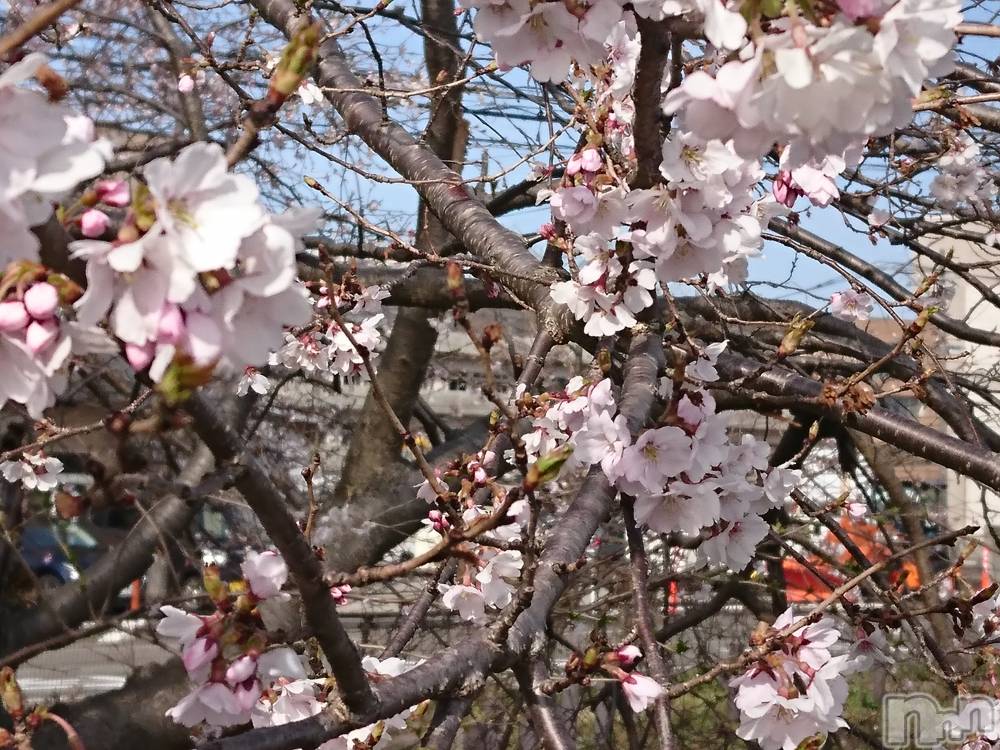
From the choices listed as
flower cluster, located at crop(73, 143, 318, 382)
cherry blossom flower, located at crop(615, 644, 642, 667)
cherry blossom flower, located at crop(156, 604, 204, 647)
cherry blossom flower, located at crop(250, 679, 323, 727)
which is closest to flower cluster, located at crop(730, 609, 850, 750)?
cherry blossom flower, located at crop(615, 644, 642, 667)

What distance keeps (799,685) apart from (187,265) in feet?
5.22

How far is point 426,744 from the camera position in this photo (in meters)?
1.77

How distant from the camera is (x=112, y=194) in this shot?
87 centimetres

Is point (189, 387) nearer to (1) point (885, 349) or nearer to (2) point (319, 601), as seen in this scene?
(2) point (319, 601)

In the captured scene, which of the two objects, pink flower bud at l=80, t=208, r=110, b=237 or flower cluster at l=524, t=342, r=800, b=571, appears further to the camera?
flower cluster at l=524, t=342, r=800, b=571

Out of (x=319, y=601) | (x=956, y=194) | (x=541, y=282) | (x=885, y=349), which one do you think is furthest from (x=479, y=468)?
(x=956, y=194)

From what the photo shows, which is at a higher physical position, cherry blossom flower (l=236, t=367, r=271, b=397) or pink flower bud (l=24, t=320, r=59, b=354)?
cherry blossom flower (l=236, t=367, r=271, b=397)

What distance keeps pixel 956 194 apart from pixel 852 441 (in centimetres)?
149

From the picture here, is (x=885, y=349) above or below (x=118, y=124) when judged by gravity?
below

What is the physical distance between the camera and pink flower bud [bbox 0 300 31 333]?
2.80ft

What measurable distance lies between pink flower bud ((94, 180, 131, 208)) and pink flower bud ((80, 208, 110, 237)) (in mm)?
18

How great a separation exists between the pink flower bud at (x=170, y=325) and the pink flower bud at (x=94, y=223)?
0.11m

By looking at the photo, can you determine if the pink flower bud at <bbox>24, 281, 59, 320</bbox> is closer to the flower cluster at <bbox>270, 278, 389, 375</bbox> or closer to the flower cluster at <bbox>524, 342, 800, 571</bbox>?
the flower cluster at <bbox>524, 342, 800, 571</bbox>

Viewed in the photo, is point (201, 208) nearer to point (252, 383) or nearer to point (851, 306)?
point (252, 383)
